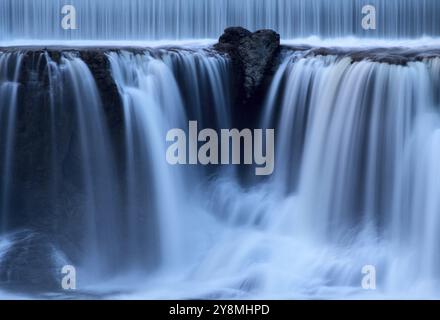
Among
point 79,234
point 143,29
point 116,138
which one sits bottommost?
point 79,234

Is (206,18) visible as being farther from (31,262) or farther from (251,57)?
(31,262)

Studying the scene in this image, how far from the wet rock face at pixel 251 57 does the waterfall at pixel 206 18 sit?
8cm

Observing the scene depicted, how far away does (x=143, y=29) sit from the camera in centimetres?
631

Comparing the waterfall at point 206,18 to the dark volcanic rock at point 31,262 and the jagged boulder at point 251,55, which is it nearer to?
the jagged boulder at point 251,55

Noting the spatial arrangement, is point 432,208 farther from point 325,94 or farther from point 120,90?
point 120,90

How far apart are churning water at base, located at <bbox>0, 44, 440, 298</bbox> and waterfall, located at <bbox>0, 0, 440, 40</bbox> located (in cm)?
24

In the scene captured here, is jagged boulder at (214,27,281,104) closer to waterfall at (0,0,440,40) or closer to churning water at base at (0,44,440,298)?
waterfall at (0,0,440,40)

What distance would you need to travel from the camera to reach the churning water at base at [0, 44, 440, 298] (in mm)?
5930

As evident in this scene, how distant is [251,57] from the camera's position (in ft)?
20.8

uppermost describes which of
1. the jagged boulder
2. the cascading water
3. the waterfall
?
the waterfall

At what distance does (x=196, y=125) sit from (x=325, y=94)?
37.6 inches

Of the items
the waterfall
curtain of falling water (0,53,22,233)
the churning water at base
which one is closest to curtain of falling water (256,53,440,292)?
the churning water at base

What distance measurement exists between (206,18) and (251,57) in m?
0.45

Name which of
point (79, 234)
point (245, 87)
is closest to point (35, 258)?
point (79, 234)
